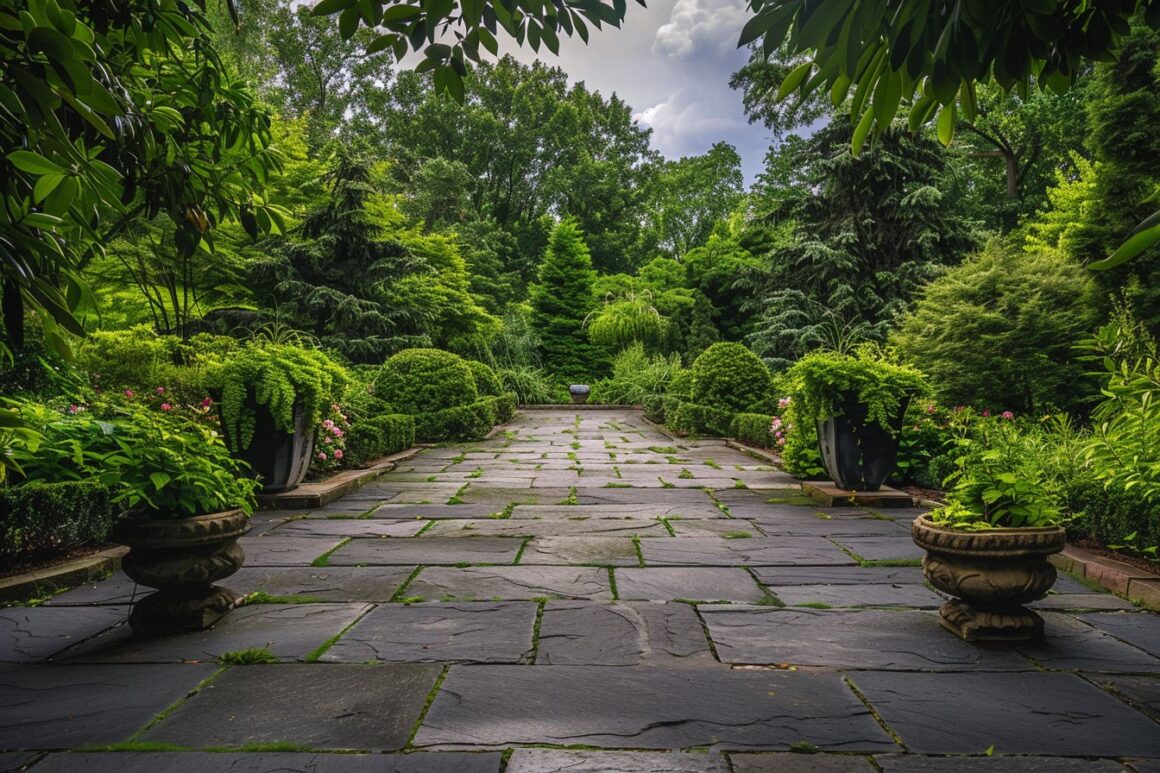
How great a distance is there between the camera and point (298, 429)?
532 cm

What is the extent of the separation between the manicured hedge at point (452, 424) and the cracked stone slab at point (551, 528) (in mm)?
5364

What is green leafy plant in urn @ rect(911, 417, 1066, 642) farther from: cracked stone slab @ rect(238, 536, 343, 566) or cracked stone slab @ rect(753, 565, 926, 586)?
cracked stone slab @ rect(238, 536, 343, 566)

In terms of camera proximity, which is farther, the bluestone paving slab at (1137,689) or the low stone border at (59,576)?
the low stone border at (59,576)

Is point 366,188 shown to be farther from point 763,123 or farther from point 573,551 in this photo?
point 763,123

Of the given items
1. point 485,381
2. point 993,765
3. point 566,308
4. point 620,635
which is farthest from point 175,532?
point 566,308

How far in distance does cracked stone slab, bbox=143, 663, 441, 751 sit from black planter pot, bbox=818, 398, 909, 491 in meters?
4.12

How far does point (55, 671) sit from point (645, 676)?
2041 mm

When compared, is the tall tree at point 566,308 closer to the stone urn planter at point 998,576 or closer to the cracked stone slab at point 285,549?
the cracked stone slab at point 285,549

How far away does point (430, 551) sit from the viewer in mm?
3908

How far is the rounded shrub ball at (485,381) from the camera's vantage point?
1259 centimetres

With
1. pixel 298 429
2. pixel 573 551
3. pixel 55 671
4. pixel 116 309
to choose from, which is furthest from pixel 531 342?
pixel 55 671

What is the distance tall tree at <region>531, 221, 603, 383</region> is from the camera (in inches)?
882

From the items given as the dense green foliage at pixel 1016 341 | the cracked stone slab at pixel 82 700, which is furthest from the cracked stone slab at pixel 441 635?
the dense green foliage at pixel 1016 341

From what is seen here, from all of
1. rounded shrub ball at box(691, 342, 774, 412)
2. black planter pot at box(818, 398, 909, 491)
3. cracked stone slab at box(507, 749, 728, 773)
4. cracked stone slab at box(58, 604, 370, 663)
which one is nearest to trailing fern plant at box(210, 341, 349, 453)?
cracked stone slab at box(58, 604, 370, 663)
